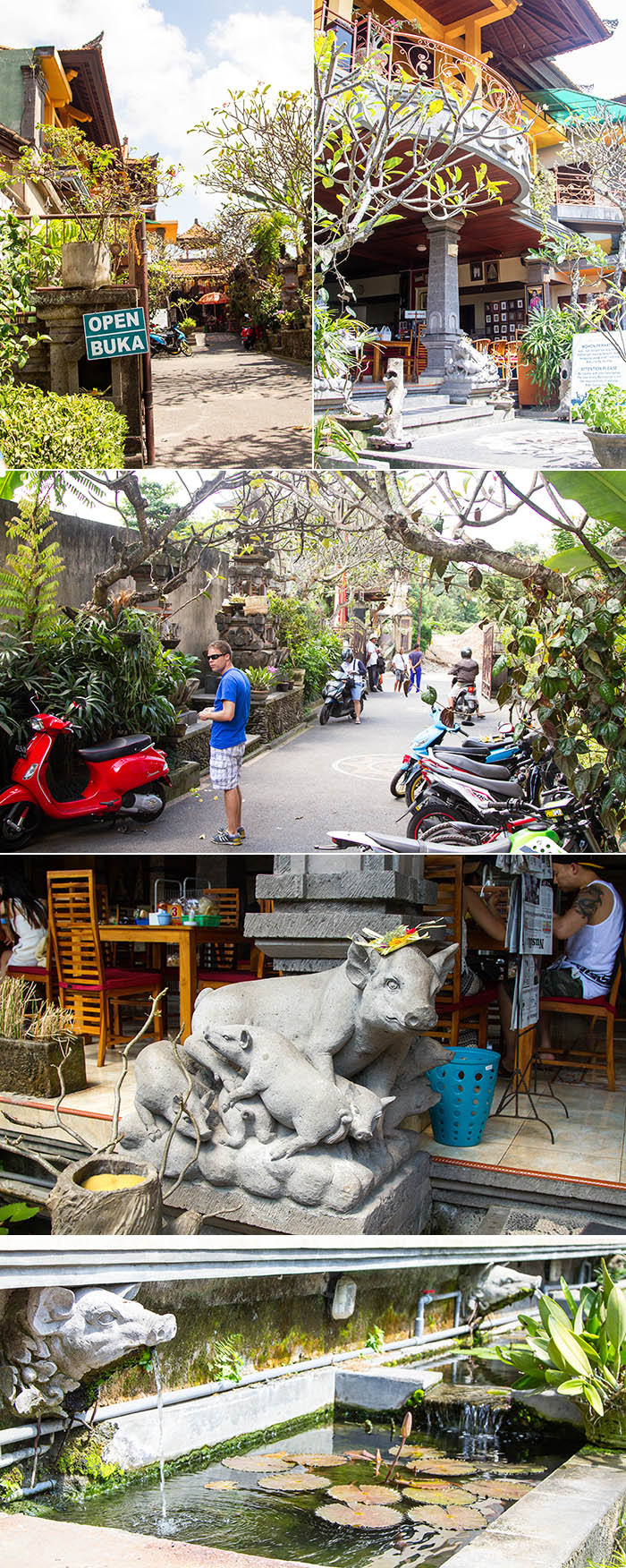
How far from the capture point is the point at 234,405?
379 cm

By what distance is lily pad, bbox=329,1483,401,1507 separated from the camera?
8.45ft

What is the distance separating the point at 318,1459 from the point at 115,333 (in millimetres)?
3156

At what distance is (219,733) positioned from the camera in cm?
427

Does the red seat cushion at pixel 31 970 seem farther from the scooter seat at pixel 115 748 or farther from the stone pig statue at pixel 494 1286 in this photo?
the stone pig statue at pixel 494 1286

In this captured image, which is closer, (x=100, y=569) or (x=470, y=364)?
(x=470, y=364)

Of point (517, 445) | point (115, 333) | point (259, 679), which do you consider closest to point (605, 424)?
point (517, 445)

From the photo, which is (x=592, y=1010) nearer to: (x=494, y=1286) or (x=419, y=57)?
(x=494, y=1286)

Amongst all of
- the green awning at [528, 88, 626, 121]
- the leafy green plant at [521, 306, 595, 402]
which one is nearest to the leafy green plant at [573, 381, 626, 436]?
the leafy green plant at [521, 306, 595, 402]

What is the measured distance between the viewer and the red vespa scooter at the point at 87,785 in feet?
14.0

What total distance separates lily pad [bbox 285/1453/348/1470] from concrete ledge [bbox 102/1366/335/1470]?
14cm

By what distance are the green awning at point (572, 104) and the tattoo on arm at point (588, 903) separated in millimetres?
2951

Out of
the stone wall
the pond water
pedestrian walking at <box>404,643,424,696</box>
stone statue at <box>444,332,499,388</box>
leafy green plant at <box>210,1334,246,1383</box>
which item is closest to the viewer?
the pond water

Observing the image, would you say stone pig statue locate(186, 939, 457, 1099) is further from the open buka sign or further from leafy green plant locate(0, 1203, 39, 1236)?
the open buka sign

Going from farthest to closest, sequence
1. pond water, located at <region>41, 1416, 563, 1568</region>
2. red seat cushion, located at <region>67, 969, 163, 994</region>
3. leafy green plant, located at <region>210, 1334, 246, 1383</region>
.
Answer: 1. red seat cushion, located at <region>67, 969, 163, 994</region>
2. leafy green plant, located at <region>210, 1334, 246, 1383</region>
3. pond water, located at <region>41, 1416, 563, 1568</region>
